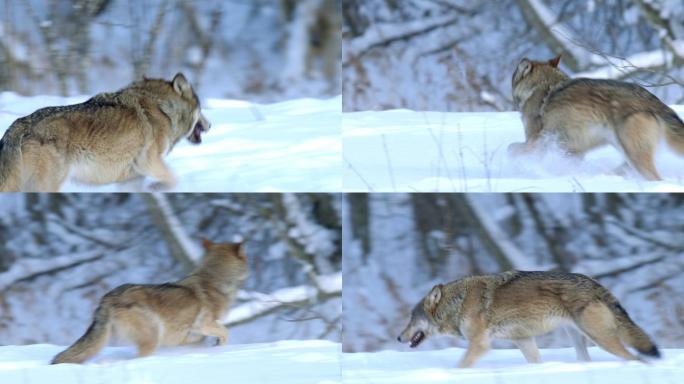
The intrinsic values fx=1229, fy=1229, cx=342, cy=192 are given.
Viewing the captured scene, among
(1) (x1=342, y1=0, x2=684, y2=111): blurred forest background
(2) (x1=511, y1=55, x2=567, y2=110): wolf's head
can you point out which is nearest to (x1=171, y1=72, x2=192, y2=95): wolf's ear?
(2) (x1=511, y1=55, x2=567, y2=110): wolf's head

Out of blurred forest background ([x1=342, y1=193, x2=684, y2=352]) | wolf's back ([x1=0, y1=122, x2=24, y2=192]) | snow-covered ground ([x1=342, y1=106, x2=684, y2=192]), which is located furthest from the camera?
blurred forest background ([x1=342, y1=193, x2=684, y2=352])

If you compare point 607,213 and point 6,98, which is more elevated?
point 6,98

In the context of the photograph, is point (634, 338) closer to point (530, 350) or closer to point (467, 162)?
point (530, 350)

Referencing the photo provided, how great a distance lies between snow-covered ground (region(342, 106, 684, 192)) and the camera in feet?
28.0

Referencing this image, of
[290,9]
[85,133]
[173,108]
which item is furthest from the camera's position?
[290,9]

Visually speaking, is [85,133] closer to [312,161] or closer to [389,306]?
[312,161]

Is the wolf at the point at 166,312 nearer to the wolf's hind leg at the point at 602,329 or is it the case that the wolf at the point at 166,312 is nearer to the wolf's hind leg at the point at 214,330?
the wolf's hind leg at the point at 214,330

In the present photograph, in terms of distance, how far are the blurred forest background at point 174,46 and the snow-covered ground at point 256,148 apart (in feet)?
1.05

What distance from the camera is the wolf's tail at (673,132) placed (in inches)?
327

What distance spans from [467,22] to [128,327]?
6694mm

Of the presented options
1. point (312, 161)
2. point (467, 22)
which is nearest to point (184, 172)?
point (312, 161)

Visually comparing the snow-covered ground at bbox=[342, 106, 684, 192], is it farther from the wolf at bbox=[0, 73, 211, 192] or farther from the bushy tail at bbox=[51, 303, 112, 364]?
the bushy tail at bbox=[51, 303, 112, 364]

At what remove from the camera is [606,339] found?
717 cm

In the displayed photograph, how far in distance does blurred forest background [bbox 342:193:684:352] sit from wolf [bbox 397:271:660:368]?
1668 mm
